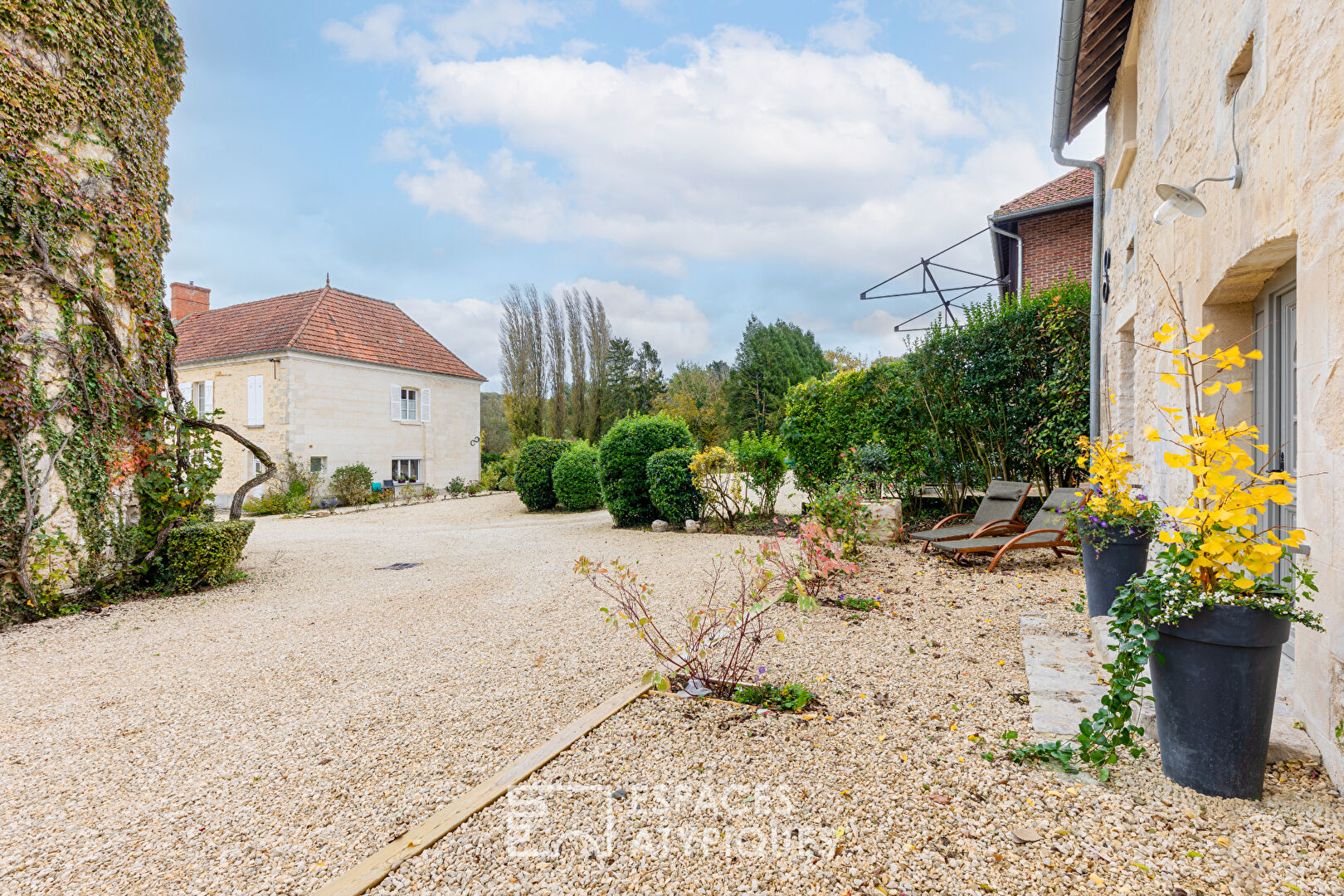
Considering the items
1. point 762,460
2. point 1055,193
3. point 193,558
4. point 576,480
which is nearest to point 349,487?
point 576,480

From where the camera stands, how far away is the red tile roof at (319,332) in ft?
52.3

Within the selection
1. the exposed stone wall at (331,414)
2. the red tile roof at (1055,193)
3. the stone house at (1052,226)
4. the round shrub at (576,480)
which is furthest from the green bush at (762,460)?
the exposed stone wall at (331,414)

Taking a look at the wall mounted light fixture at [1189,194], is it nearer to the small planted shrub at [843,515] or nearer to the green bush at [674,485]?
the small planted shrub at [843,515]

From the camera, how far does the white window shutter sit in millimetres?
15359

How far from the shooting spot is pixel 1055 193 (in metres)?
12.1

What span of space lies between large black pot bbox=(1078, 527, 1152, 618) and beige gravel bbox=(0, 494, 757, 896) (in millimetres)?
2700

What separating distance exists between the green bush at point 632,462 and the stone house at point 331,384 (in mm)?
9370

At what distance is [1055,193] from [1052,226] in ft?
2.09

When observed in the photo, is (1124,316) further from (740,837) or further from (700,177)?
(700,177)

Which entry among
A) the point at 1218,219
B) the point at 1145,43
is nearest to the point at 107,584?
the point at 1218,219

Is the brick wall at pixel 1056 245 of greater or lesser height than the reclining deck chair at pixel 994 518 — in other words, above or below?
above

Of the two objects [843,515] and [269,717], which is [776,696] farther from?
[843,515]

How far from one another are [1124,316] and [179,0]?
382 inches

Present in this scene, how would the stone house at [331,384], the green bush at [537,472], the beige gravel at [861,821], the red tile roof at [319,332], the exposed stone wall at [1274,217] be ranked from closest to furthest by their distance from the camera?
1. the beige gravel at [861,821]
2. the exposed stone wall at [1274,217]
3. the green bush at [537,472]
4. the stone house at [331,384]
5. the red tile roof at [319,332]
